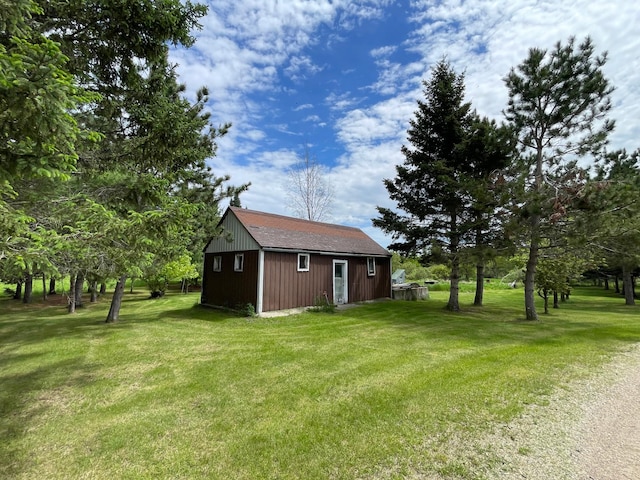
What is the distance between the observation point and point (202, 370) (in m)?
6.27

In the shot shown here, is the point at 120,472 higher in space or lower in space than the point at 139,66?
lower

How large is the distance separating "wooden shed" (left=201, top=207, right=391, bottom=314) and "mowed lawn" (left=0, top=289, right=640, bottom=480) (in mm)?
3346

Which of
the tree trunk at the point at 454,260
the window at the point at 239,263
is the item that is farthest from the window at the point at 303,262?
the tree trunk at the point at 454,260

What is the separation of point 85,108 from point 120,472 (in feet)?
24.0

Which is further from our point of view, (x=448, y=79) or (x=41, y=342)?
(x=448, y=79)

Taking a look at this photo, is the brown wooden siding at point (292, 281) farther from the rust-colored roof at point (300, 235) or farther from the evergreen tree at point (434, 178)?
the evergreen tree at point (434, 178)

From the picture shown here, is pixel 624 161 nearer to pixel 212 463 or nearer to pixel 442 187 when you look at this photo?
pixel 442 187

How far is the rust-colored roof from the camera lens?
1386 centimetres

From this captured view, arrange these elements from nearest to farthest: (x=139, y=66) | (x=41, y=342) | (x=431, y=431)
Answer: (x=431, y=431), (x=139, y=66), (x=41, y=342)

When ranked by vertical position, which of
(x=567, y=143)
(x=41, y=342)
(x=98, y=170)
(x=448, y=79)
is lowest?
(x=41, y=342)

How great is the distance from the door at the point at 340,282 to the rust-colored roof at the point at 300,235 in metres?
0.73

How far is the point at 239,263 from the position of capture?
14156mm

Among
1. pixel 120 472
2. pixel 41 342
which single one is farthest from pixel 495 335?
pixel 41 342

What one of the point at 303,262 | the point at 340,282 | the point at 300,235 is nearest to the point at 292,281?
the point at 303,262
